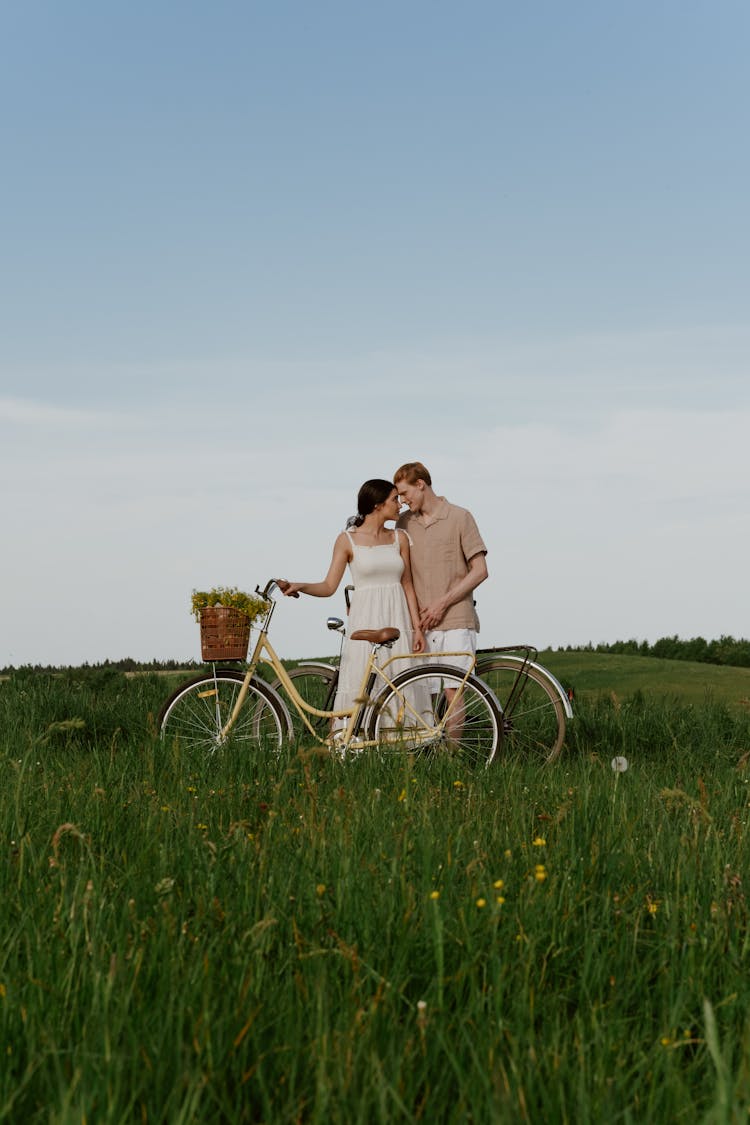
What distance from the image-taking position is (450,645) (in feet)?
27.2

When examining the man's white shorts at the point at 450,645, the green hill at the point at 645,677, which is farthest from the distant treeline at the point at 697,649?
the man's white shorts at the point at 450,645

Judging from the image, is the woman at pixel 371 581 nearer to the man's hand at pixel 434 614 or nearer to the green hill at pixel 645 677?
the man's hand at pixel 434 614

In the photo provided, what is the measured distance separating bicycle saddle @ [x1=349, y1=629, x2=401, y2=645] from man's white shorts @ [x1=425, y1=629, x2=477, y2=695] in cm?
56

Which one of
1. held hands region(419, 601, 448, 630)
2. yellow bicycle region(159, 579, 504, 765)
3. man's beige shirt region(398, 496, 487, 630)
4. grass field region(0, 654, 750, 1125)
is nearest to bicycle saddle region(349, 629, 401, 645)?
yellow bicycle region(159, 579, 504, 765)

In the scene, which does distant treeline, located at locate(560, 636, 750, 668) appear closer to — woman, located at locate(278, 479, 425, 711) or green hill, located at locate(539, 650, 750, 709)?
green hill, located at locate(539, 650, 750, 709)

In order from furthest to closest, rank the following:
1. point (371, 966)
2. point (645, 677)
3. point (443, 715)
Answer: point (645, 677)
point (443, 715)
point (371, 966)

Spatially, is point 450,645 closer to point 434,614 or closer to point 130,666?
point 434,614

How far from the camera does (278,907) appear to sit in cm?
341

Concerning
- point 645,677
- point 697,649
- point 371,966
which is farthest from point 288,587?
point 697,649

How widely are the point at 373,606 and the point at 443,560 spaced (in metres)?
0.64

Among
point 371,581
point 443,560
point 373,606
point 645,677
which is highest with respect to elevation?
point 443,560

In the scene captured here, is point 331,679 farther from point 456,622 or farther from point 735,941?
point 735,941

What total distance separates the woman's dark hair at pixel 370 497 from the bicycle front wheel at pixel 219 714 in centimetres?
145

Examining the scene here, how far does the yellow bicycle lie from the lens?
7660mm
